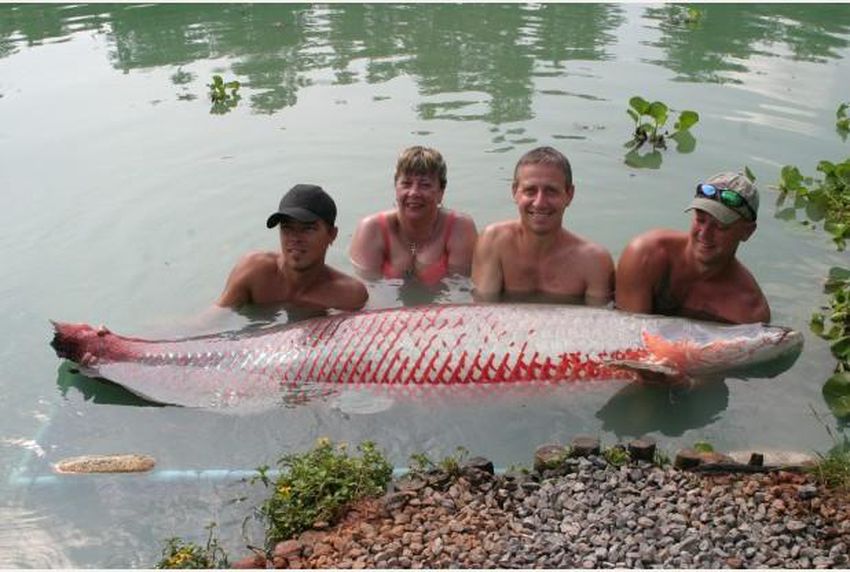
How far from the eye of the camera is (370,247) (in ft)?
23.1

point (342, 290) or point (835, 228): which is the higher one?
point (835, 228)

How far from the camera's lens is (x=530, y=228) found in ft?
20.1

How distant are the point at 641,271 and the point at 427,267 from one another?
1785 mm

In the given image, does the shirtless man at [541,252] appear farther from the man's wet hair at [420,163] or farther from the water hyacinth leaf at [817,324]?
the water hyacinth leaf at [817,324]

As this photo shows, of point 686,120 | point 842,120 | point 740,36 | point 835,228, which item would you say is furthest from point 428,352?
point 740,36

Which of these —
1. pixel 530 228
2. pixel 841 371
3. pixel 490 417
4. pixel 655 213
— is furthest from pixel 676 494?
pixel 655 213

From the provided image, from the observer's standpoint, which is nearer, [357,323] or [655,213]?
[357,323]

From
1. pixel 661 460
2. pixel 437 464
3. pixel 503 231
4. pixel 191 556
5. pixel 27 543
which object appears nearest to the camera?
pixel 191 556

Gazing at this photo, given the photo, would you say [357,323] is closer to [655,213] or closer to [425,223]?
[425,223]

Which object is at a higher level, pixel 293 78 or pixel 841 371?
pixel 293 78

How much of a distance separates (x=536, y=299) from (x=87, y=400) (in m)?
3.17

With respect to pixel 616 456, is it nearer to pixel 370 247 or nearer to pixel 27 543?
pixel 27 543

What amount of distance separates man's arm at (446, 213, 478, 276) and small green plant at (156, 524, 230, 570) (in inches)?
135

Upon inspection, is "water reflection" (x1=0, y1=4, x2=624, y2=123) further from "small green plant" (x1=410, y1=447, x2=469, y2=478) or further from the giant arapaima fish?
"small green plant" (x1=410, y1=447, x2=469, y2=478)
